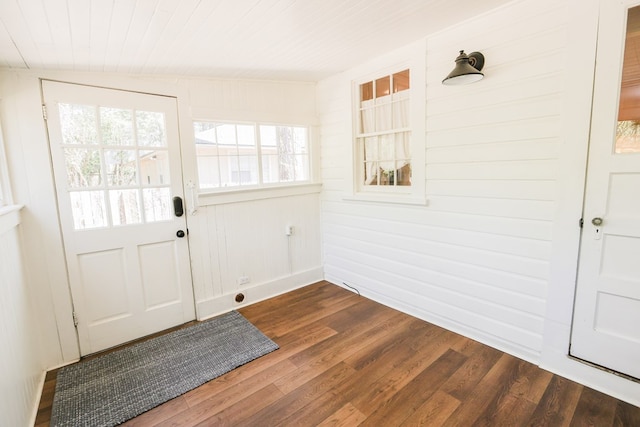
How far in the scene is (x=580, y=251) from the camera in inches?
76.0

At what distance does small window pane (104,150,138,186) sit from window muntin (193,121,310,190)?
1.78 feet

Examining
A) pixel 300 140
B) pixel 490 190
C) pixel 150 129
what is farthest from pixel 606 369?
pixel 150 129

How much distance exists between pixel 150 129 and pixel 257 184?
3.67 feet

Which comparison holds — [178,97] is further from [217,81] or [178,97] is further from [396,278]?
[396,278]

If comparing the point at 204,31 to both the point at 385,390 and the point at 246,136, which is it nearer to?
the point at 246,136

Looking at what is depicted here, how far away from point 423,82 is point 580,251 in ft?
5.48

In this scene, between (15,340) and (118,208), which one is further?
(118,208)

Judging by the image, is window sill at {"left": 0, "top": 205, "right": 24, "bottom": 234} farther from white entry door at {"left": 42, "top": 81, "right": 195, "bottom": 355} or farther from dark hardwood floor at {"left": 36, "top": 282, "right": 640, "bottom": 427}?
dark hardwood floor at {"left": 36, "top": 282, "right": 640, "bottom": 427}

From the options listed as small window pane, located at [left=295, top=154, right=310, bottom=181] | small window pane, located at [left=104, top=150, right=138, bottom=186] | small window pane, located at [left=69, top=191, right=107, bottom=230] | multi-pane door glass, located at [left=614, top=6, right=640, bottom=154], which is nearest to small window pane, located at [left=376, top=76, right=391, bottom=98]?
small window pane, located at [left=295, top=154, right=310, bottom=181]

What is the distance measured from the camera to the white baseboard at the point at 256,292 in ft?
10.1

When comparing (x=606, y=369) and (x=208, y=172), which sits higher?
(x=208, y=172)

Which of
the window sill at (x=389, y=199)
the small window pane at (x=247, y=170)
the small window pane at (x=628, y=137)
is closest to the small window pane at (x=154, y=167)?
the small window pane at (x=247, y=170)

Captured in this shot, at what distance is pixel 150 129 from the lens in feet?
8.71

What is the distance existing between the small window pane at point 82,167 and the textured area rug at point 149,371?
4.57 ft
